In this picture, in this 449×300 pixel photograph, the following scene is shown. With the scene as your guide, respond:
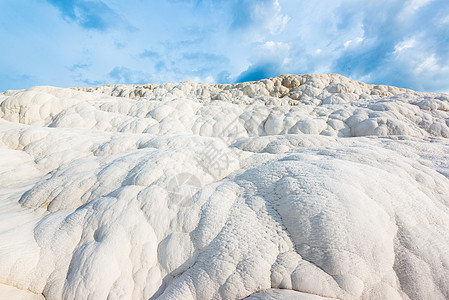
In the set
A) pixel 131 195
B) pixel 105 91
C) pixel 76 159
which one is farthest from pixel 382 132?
pixel 105 91

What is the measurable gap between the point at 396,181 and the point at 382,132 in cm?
730

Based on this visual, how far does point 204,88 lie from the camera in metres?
26.4

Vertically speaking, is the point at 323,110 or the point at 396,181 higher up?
the point at 323,110

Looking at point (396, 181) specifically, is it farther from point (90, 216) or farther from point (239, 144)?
point (90, 216)

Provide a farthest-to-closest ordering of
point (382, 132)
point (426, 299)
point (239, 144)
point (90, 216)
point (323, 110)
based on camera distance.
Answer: point (323, 110) → point (382, 132) → point (239, 144) → point (90, 216) → point (426, 299)

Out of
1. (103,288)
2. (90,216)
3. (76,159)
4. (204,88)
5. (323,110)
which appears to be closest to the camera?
(103,288)

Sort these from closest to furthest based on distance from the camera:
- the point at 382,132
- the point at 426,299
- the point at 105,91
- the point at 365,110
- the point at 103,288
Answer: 1. the point at 426,299
2. the point at 103,288
3. the point at 382,132
4. the point at 365,110
5. the point at 105,91

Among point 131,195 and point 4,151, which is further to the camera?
point 4,151

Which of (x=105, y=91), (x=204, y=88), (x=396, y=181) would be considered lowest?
(x=396, y=181)

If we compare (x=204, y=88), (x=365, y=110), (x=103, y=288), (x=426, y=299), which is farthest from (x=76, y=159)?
(x=204, y=88)

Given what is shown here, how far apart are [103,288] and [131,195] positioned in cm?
99

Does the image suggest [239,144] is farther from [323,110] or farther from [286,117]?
[323,110]

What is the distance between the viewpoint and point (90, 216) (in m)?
2.30

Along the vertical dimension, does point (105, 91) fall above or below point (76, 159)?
above
